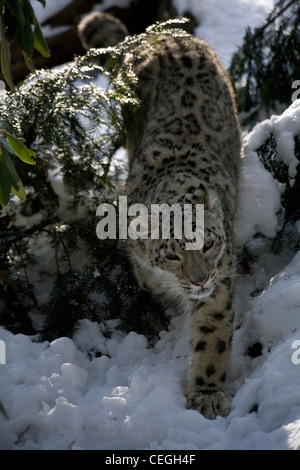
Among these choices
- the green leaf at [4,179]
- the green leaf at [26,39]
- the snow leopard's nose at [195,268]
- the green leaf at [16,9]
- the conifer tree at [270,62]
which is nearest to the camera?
the green leaf at [16,9]

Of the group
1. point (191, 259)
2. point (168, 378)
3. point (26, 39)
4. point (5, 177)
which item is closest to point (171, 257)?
point (191, 259)

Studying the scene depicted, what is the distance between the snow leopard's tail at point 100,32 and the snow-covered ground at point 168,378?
2.38 metres

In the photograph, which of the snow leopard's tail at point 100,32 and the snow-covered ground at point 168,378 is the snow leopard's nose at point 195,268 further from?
the snow leopard's tail at point 100,32

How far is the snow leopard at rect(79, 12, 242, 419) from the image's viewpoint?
12.6 feet

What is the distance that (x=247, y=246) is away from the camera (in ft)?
15.6

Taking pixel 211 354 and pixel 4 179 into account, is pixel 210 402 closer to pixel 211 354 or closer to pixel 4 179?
pixel 211 354

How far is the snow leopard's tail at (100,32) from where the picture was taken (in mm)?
6562

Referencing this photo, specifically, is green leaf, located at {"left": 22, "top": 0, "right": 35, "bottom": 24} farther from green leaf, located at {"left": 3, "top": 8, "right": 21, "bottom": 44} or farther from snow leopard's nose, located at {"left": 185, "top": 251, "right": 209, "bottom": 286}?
snow leopard's nose, located at {"left": 185, "top": 251, "right": 209, "bottom": 286}

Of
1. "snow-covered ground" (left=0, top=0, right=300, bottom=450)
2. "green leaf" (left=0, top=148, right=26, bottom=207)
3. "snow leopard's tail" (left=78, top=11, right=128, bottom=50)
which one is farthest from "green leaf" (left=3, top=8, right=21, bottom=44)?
"snow leopard's tail" (left=78, top=11, right=128, bottom=50)

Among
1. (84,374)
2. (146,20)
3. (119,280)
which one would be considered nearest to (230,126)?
(119,280)

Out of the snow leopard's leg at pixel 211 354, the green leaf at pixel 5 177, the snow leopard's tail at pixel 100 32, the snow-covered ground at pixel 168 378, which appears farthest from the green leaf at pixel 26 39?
the snow leopard's tail at pixel 100 32

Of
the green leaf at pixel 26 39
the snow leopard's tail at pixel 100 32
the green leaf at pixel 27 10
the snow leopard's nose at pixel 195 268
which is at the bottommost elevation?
the snow leopard's nose at pixel 195 268

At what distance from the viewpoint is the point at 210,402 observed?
11.5 ft

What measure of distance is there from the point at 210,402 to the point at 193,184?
4.60 feet
